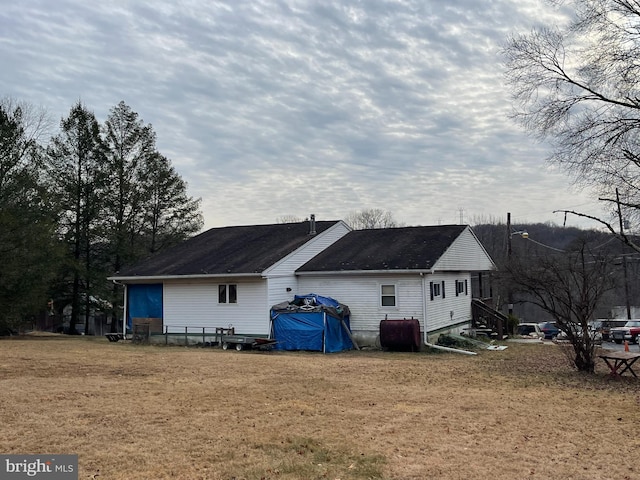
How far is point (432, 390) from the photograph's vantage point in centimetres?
1052

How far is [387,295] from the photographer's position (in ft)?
66.0

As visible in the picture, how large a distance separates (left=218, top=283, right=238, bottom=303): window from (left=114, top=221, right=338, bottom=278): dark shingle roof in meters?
0.69

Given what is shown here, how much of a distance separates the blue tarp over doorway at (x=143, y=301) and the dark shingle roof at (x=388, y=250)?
20.8 ft

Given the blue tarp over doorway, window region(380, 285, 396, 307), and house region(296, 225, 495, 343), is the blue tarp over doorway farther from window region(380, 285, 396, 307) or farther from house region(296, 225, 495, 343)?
window region(380, 285, 396, 307)

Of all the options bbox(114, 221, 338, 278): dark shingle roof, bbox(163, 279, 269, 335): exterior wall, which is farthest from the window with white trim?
bbox(163, 279, 269, 335): exterior wall

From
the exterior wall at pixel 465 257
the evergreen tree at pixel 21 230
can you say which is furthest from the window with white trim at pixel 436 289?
the evergreen tree at pixel 21 230

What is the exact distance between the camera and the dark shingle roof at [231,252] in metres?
20.9

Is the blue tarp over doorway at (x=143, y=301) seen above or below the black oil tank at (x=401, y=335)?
above

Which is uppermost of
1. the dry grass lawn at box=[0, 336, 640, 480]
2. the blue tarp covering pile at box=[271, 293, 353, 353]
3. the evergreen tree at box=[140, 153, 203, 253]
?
the evergreen tree at box=[140, 153, 203, 253]

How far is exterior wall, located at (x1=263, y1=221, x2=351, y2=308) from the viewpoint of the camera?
20000 mm

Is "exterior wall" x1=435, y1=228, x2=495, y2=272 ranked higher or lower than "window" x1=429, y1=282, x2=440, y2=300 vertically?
higher

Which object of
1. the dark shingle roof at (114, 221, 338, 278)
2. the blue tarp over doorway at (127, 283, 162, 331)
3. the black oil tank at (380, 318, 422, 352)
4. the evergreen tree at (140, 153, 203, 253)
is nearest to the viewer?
the black oil tank at (380, 318, 422, 352)

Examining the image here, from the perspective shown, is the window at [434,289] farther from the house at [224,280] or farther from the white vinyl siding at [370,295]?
the house at [224,280]

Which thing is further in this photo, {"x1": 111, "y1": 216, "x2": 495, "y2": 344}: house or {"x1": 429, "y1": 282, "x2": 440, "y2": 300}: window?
{"x1": 429, "y1": 282, "x2": 440, "y2": 300}: window
